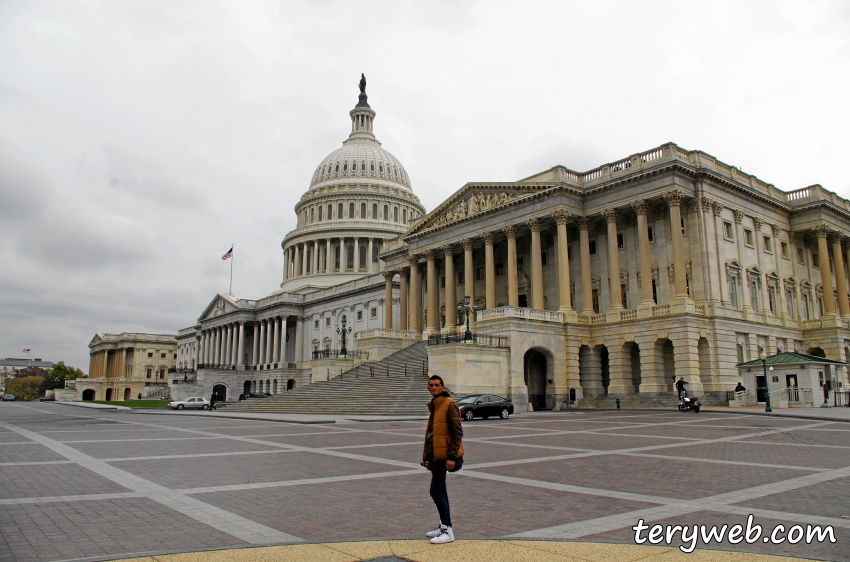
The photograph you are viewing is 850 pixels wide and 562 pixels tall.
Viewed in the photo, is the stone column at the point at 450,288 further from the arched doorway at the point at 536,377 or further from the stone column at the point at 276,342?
the stone column at the point at 276,342

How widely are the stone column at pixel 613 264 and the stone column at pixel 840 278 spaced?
73.2 ft

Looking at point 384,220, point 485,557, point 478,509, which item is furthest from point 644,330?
point 384,220

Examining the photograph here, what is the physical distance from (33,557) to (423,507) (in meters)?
5.30

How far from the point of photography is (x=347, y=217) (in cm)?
11888

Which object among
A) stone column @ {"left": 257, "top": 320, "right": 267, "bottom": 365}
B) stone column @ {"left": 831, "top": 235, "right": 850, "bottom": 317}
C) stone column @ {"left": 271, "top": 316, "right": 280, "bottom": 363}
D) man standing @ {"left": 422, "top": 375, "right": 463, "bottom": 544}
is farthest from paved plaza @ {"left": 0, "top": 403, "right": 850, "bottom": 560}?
A: stone column @ {"left": 257, "top": 320, "right": 267, "bottom": 365}

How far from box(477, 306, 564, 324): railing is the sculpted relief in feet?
36.1

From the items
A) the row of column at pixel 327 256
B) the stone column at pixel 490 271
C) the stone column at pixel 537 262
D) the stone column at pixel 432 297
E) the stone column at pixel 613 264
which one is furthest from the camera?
the row of column at pixel 327 256

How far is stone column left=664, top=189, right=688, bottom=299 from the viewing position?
4321 centimetres

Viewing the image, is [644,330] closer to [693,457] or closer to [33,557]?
[693,457]

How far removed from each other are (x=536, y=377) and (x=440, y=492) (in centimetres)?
4248

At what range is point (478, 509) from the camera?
32.6 feet

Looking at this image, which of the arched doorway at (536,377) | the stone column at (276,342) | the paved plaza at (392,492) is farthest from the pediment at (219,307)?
the paved plaza at (392,492)

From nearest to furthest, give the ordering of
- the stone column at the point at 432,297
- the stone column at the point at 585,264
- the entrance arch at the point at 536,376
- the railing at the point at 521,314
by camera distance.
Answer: the railing at the point at 521,314 → the entrance arch at the point at 536,376 → the stone column at the point at 585,264 → the stone column at the point at 432,297

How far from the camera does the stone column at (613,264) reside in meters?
47.2
